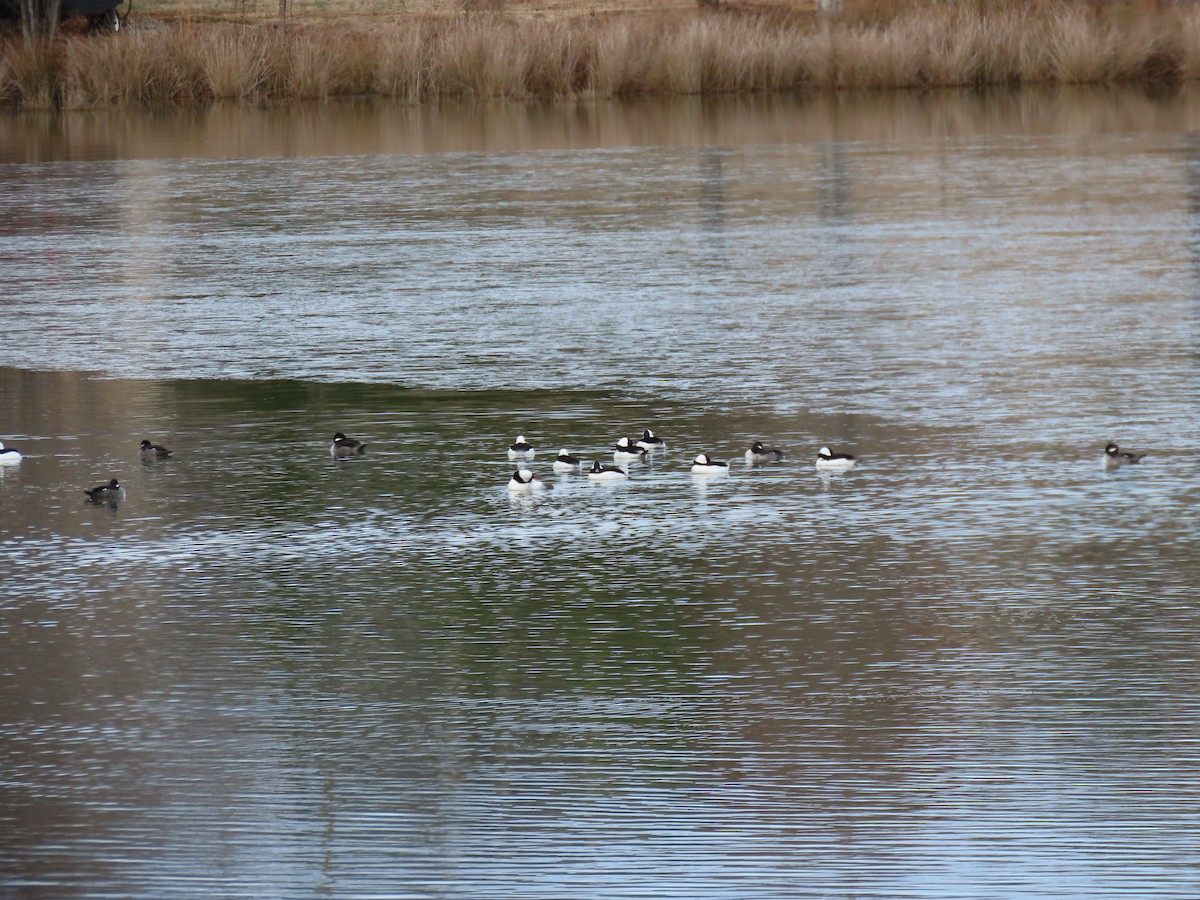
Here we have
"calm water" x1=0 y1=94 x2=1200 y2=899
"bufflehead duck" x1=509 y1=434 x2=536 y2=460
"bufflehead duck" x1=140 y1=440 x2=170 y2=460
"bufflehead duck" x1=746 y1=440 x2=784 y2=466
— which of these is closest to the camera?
"calm water" x1=0 y1=94 x2=1200 y2=899

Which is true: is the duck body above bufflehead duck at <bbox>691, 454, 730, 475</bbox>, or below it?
above

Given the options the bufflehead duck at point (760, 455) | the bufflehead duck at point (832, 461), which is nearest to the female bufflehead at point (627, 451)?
the bufflehead duck at point (760, 455)

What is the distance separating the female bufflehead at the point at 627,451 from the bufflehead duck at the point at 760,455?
0.58 m

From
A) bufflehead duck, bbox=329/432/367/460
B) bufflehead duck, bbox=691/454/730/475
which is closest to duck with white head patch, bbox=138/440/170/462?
bufflehead duck, bbox=329/432/367/460

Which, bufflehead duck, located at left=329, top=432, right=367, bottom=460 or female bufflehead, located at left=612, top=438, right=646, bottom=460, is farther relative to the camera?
bufflehead duck, located at left=329, top=432, right=367, bottom=460

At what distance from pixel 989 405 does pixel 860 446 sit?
131 cm

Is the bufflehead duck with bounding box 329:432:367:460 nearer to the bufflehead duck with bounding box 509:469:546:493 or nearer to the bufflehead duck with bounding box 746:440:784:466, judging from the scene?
the bufflehead duck with bounding box 509:469:546:493

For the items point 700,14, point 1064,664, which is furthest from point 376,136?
point 1064,664

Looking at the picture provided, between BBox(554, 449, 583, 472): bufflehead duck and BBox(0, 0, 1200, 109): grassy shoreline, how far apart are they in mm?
30434

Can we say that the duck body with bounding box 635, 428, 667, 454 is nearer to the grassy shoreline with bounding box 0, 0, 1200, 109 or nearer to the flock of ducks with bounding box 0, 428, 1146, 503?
the flock of ducks with bounding box 0, 428, 1146, 503

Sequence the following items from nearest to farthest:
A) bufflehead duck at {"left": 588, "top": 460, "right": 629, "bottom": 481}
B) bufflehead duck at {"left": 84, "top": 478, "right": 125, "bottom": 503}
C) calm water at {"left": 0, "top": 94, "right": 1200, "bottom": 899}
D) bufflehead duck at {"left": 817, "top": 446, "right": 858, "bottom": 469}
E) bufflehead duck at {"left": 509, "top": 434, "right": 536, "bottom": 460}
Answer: calm water at {"left": 0, "top": 94, "right": 1200, "bottom": 899}, bufflehead duck at {"left": 84, "top": 478, "right": 125, "bottom": 503}, bufflehead duck at {"left": 588, "top": 460, "right": 629, "bottom": 481}, bufflehead duck at {"left": 817, "top": 446, "right": 858, "bottom": 469}, bufflehead duck at {"left": 509, "top": 434, "right": 536, "bottom": 460}

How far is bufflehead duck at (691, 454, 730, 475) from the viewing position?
11.0m

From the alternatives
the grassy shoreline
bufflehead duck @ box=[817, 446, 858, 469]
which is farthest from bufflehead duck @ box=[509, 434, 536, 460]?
the grassy shoreline

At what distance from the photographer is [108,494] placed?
10773mm
